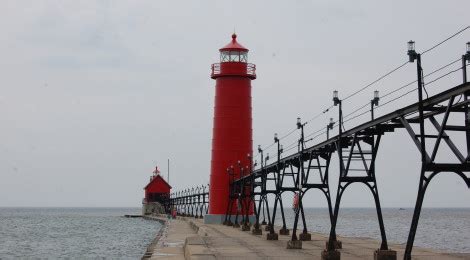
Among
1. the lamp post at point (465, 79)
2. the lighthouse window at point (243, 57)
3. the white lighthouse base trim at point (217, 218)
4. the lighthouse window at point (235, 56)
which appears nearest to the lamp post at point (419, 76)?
the lamp post at point (465, 79)

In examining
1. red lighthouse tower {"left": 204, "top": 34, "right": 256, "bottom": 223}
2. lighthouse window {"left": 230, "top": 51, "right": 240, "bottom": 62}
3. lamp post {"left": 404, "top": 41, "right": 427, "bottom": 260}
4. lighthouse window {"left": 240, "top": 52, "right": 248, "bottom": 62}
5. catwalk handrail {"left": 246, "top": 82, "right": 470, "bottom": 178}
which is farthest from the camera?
lighthouse window {"left": 240, "top": 52, "right": 248, "bottom": 62}

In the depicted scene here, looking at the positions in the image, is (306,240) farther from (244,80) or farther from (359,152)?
(244,80)

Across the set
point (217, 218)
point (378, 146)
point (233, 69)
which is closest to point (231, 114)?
point (233, 69)

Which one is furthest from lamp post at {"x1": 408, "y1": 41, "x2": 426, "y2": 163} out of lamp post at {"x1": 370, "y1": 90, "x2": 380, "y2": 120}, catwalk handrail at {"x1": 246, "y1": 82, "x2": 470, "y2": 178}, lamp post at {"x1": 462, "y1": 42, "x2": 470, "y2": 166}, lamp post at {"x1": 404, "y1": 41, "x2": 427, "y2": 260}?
lamp post at {"x1": 370, "y1": 90, "x2": 380, "y2": 120}

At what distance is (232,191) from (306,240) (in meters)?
19.5

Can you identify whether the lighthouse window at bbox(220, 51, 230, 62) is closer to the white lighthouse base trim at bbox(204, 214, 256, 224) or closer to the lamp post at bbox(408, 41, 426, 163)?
the white lighthouse base trim at bbox(204, 214, 256, 224)

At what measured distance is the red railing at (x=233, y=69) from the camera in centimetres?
5297

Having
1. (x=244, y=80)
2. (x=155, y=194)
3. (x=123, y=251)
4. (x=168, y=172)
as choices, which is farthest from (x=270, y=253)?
(x=168, y=172)

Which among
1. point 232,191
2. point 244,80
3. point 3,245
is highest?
point 244,80

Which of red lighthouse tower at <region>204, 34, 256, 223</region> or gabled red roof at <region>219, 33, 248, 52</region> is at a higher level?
gabled red roof at <region>219, 33, 248, 52</region>

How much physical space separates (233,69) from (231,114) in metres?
3.90

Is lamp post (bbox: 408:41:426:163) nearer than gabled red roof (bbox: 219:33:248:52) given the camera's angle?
Yes

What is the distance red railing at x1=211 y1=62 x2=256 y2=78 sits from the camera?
52969 mm

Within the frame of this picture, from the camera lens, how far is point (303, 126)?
100 feet
